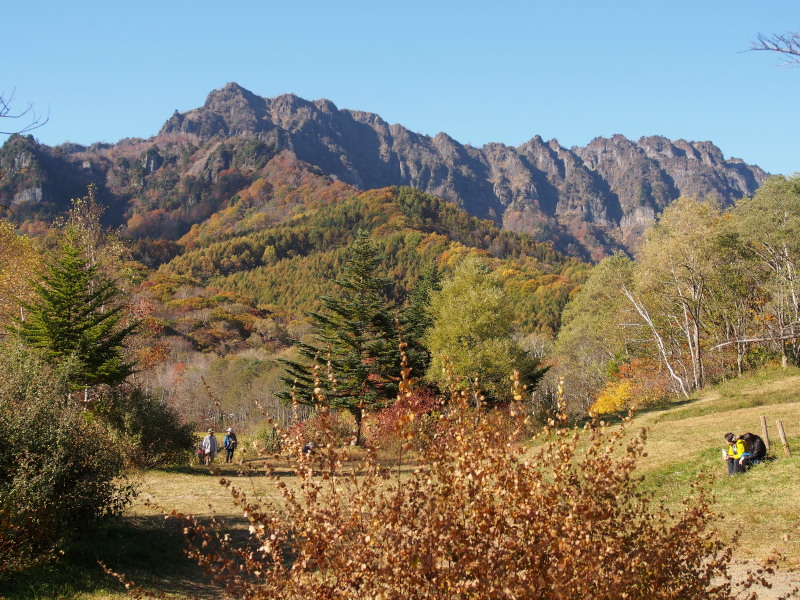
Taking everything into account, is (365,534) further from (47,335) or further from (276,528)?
(47,335)

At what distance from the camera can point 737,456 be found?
1195cm

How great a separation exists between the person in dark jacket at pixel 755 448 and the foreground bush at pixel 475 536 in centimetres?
972

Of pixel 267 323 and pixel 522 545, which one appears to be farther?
pixel 267 323

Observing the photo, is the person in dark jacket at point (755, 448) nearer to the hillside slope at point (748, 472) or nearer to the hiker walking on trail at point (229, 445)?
the hillside slope at point (748, 472)

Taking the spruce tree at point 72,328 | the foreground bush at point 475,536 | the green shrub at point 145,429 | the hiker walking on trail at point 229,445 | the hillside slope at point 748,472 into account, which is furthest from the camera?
the hiker walking on trail at point 229,445

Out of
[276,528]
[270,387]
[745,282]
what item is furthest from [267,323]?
[276,528]

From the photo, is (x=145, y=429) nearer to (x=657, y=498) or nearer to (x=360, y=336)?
(x=360, y=336)

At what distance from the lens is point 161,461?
1816 centimetres

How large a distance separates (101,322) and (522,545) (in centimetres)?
2008

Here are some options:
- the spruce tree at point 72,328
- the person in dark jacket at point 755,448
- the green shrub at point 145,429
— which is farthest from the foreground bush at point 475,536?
the spruce tree at point 72,328

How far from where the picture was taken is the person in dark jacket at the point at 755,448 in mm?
12039

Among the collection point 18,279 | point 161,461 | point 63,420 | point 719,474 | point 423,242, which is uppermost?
point 423,242

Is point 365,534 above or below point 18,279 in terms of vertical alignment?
below

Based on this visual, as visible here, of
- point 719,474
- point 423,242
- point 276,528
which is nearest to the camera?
point 276,528
